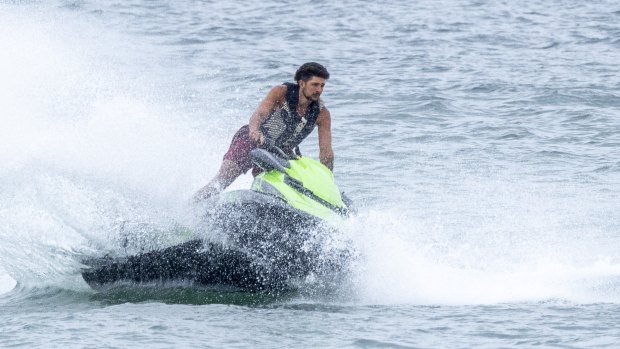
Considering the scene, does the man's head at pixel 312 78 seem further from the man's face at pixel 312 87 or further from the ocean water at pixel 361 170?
the ocean water at pixel 361 170

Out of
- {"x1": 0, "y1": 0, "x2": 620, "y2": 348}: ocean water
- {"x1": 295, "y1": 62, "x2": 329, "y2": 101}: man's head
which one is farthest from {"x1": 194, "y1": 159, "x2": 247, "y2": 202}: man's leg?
{"x1": 295, "y1": 62, "x2": 329, "y2": 101}: man's head

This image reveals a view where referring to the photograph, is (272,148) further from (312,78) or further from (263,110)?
(312,78)

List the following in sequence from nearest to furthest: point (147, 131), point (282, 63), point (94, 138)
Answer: point (94, 138)
point (147, 131)
point (282, 63)

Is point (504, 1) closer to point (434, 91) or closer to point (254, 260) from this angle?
point (434, 91)

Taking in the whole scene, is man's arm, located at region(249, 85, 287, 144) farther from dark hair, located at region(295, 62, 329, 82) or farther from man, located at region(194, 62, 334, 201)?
dark hair, located at region(295, 62, 329, 82)

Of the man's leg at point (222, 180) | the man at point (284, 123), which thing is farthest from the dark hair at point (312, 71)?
the man's leg at point (222, 180)

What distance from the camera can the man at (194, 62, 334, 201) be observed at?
8.22m

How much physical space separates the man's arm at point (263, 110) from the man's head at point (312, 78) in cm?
19

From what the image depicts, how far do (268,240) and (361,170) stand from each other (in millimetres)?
5460

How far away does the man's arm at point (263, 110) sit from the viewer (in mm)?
8117

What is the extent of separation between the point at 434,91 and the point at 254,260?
33.9ft

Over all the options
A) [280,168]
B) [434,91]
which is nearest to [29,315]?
[280,168]

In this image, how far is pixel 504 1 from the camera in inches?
1078

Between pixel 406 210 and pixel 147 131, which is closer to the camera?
pixel 147 131
